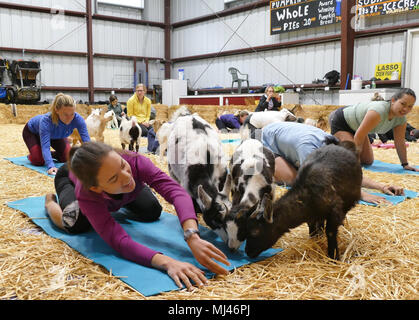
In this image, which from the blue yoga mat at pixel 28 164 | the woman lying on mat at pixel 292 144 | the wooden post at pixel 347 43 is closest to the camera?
the woman lying on mat at pixel 292 144

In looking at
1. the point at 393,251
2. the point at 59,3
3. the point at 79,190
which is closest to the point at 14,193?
the point at 79,190

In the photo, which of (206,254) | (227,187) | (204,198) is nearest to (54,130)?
(227,187)

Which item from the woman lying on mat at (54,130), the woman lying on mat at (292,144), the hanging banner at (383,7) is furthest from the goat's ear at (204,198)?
the hanging banner at (383,7)

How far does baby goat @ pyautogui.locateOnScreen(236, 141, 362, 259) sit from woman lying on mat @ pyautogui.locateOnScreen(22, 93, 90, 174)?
9.58 ft

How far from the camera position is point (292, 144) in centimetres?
311

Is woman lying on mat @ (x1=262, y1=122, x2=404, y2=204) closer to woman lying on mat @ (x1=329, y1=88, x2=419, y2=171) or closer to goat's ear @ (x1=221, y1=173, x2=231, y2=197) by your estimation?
goat's ear @ (x1=221, y1=173, x2=231, y2=197)

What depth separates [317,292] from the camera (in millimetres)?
1749

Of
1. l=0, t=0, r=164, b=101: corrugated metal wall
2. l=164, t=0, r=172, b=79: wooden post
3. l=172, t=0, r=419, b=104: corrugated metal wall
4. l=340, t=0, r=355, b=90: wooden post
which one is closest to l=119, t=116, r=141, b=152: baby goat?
l=340, t=0, r=355, b=90: wooden post

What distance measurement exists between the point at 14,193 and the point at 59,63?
1215cm

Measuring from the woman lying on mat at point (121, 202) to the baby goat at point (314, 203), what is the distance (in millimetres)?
298

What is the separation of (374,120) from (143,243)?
9.41 ft

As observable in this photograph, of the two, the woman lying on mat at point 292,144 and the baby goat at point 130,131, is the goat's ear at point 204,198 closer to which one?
the woman lying on mat at point 292,144

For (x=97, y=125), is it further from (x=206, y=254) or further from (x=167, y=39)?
(x=167, y=39)

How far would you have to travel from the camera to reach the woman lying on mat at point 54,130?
166 inches
